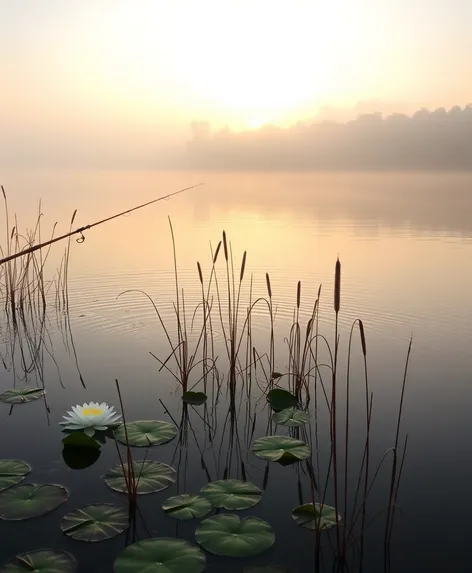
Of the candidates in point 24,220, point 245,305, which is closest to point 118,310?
point 245,305

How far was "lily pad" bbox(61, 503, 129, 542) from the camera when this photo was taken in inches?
99.4

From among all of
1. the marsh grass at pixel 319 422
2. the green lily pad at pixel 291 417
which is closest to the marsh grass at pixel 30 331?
the marsh grass at pixel 319 422

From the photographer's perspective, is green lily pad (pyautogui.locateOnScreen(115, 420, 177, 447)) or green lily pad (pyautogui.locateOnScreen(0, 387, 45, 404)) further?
green lily pad (pyautogui.locateOnScreen(0, 387, 45, 404))

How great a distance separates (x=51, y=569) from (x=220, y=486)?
88cm

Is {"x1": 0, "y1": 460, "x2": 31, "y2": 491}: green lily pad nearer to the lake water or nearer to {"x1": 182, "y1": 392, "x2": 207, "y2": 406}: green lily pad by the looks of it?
the lake water

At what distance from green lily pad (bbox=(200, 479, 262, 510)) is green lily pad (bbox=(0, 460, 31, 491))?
0.90 meters

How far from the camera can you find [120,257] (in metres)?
10.6

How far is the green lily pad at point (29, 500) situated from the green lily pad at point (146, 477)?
24 cm

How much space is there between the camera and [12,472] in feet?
9.86

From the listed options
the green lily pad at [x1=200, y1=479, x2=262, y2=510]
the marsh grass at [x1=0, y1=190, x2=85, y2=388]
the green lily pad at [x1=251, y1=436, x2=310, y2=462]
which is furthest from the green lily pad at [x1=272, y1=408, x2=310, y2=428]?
the marsh grass at [x1=0, y1=190, x2=85, y2=388]

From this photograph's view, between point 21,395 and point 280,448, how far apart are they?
189cm

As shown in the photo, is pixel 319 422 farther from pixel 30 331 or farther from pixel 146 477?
pixel 30 331

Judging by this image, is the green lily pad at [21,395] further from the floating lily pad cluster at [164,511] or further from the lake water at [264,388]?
the floating lily pad cluster at [164,511]

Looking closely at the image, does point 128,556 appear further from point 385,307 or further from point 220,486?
point 385,307
